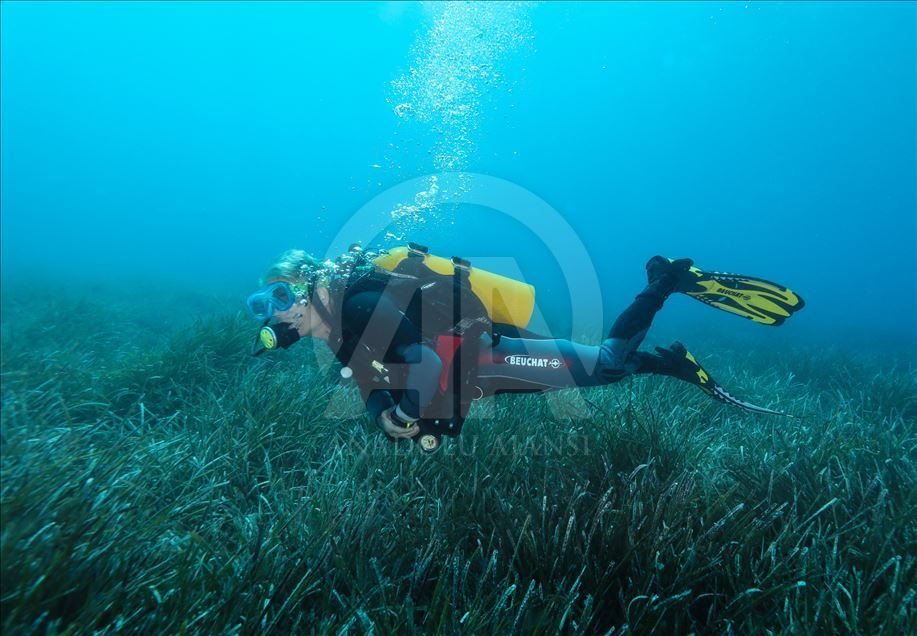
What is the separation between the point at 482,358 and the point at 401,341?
90 cm

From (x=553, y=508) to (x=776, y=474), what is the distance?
186cm

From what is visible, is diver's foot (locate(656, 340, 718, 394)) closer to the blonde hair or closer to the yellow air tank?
the yellow air tank

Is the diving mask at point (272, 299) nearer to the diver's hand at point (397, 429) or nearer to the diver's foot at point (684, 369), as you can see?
the diver's hand at point (397, 429)

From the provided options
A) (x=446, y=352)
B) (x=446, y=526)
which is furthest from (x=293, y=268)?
(x=446, y=526)

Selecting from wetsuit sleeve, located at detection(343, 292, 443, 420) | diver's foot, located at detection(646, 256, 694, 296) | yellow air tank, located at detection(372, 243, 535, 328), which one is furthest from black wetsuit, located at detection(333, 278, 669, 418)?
yellow air tank, located at detection(372, 243, 535, 328)

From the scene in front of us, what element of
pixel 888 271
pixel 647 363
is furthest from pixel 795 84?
pixel 647 363

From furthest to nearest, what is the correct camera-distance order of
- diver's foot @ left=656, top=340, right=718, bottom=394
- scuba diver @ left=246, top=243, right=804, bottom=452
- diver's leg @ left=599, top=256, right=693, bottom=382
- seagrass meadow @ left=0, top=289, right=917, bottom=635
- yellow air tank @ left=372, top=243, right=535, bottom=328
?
diver's foot @ left=656, top=340, right=718, bottom=394
diver's leg @ left=599, top=256, right=693, bottom=382
yellow air tank @ left=372, top=243, right=535, bottom=328
scuba diver @ left=246, top=243, right=804, bottom=452
seagrass meadow @ left=0, top=289, right=917, bottom=635

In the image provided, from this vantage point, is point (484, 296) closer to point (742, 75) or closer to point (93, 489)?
point (93, 489)

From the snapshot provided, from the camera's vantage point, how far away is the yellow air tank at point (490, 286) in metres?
3.53

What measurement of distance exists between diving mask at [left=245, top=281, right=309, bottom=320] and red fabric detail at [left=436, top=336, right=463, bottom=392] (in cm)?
122

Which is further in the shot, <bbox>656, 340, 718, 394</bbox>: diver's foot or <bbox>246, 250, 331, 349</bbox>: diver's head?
<bbox>656, 340, 718, 394</bbox>: diver's foot

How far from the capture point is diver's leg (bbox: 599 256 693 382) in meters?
3.92

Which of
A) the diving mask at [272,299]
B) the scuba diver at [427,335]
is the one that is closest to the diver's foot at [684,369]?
the scuba diver at [427,335]

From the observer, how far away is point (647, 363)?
13.8 ft
